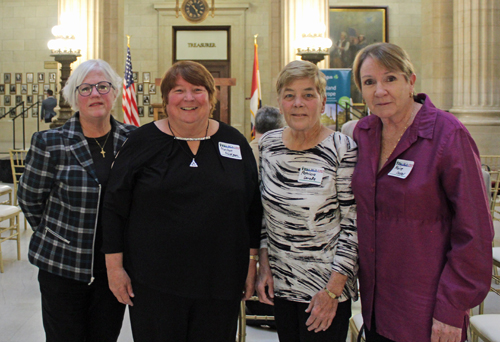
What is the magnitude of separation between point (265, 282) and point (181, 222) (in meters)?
0.49

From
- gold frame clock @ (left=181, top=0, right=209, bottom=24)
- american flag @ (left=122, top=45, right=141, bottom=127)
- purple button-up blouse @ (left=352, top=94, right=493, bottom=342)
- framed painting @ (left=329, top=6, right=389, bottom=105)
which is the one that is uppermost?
gold frame clock @ (left=181, top=0, right=209, bottom=24)

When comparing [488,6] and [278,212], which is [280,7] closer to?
[488,6]

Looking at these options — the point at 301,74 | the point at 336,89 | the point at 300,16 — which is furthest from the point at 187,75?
the point at 336,89

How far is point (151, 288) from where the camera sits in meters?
1.99

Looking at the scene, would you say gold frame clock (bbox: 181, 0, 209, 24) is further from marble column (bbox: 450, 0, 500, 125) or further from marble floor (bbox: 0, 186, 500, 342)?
marble floor (bbox: 0, 186, 500, 342)

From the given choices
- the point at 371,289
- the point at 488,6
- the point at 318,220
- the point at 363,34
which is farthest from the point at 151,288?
the point at 363,34

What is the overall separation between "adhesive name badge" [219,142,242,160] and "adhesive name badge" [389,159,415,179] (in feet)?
2.24

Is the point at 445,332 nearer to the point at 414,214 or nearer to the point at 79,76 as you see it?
the point at 414,214

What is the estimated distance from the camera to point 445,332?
5.53ft

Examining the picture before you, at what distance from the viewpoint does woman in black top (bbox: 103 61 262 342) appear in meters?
1.94

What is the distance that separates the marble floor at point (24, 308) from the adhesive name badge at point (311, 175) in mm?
1921

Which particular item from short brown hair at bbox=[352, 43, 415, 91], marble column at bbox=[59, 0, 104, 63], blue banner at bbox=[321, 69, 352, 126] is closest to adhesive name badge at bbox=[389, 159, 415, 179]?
short brown hair at bbox=[352, 43, 415, 91]

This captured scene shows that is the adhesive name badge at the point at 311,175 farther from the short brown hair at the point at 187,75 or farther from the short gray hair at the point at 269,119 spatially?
the short gray hair at the point at 269,119

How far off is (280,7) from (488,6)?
15.2 feet
